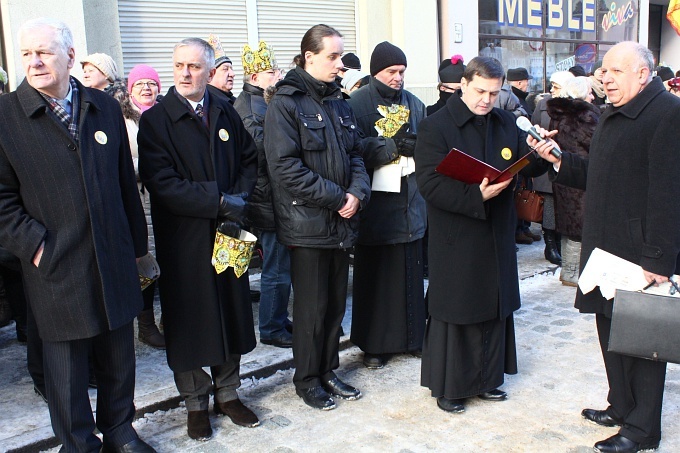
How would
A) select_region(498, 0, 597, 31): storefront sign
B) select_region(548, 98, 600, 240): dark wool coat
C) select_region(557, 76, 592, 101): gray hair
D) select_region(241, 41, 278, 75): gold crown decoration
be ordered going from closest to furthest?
select_region(241, 41, 278, 75): gold crown decoration
select_region(548, 98, 600, 240): dark wool coat
select_region(557, 76, 592, 101): gray hair
select_region(498, 0, 597, 31): storefront sign

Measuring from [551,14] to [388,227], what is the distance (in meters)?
9.94

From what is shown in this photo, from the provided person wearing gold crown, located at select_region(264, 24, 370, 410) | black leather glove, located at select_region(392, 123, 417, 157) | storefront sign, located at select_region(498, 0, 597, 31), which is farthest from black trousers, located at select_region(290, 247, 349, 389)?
storefront sign, located at select_region(498, 0, 597, 31)

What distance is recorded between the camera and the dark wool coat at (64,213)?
120 inches

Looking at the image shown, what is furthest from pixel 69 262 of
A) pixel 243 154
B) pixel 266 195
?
pixel 266 195

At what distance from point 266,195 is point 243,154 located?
104 cm

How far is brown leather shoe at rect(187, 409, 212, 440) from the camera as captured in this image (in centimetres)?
375

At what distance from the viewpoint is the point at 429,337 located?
412 cm

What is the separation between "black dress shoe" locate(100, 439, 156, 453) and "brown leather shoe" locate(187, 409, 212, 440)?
0.91ft

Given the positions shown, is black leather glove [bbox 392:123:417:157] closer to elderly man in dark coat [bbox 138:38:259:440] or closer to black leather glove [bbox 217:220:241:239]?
elderly man in dark coat [bbox 138:38:259:440]

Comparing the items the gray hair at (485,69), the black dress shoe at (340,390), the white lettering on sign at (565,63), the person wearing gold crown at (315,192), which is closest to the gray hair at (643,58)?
the gray hair at (485,69)

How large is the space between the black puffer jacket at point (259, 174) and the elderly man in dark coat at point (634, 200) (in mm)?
2026

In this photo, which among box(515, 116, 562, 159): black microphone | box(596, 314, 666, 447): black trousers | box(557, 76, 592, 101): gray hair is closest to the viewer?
box(596, 314, 666, 447): black trousers

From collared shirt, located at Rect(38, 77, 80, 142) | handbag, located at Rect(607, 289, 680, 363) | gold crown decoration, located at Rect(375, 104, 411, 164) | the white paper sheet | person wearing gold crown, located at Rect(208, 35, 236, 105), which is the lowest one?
handbag, located at Rect(607, 289, 680, 363)

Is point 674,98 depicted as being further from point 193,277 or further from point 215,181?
point 193,277
